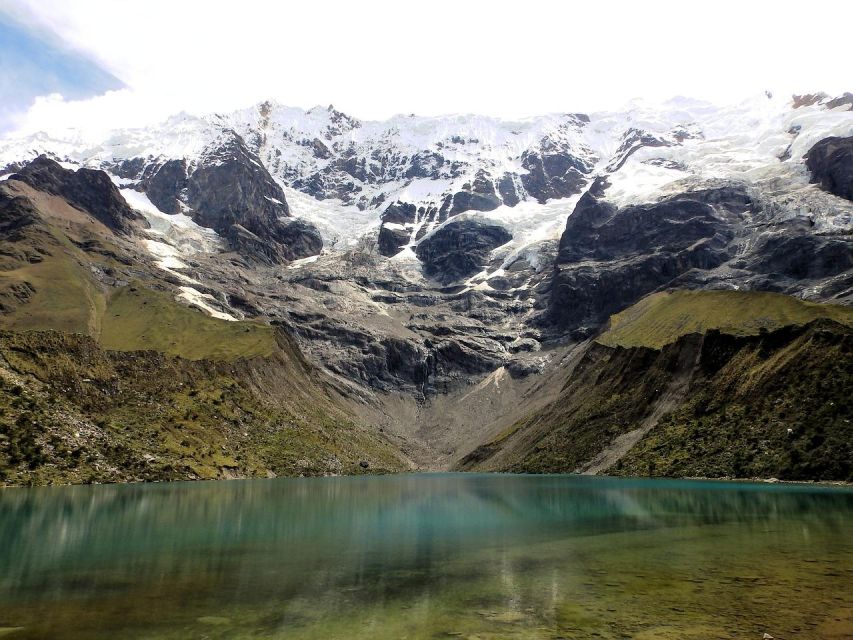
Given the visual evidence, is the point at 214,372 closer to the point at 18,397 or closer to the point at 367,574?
the point at 18,397

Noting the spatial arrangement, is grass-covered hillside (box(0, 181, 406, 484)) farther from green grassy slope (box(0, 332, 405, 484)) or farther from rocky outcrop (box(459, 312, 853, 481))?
rocky outcrop (box(459, 312, 853, 481))

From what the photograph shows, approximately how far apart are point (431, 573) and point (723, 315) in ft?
489

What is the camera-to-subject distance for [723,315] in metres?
160

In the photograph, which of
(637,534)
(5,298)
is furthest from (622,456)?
(5,298)

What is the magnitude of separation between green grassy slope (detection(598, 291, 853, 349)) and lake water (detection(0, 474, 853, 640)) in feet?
292

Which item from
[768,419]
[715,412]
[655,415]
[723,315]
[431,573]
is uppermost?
[723,315]

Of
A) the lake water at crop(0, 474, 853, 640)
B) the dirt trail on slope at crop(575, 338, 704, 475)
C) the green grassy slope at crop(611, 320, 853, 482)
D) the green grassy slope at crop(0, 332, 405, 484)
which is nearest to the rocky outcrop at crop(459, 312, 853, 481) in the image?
the green grassy slope at crop(611, 320, 853, 482)

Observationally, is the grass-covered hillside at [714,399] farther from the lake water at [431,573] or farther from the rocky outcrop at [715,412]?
the lake water at [431,573]

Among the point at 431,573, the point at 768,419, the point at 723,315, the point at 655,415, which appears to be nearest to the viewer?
the point at 431,573

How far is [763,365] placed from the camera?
124062 mm

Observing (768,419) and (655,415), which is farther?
(655,415)

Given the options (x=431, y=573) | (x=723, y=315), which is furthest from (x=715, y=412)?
(x=431, y=573)

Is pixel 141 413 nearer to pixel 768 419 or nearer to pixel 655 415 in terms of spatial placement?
pixel 655 415

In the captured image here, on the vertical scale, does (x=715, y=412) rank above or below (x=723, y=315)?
below
